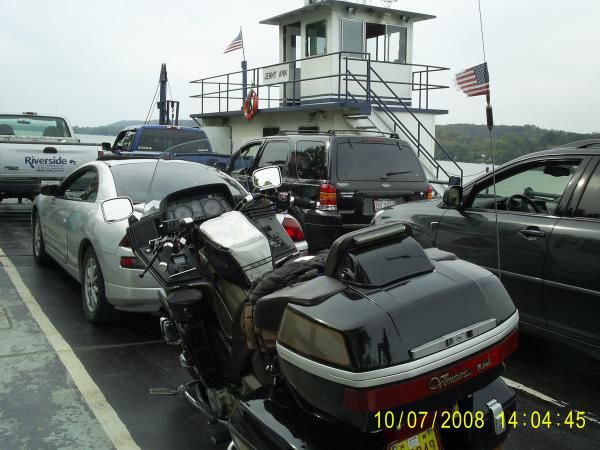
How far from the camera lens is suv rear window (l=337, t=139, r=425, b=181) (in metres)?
7.76

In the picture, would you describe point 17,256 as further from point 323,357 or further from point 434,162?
point 434,162

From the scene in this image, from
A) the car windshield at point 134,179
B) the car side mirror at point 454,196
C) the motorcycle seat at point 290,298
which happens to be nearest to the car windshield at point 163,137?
the car windshield at point 134,179

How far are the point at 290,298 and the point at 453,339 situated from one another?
1.89ft

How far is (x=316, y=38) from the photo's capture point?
1680 centimetres

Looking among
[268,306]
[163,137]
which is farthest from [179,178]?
[163,137]

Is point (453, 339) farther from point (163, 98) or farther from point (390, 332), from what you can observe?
point (163, 98)

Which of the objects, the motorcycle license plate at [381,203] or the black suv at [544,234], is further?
the motorcycle license plate at [381,203]

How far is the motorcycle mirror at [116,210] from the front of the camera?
336cm

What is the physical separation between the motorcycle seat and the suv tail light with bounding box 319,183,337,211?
535 cm

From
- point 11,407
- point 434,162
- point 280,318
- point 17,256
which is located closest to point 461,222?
point 280,318

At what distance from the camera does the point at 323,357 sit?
1930 mm

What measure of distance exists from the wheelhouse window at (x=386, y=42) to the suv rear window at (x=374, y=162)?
9306 millimetres

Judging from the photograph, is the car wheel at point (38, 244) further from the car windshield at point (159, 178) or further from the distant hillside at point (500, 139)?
the distant hillside at point (500, 139)

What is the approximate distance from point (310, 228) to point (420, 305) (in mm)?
5794
